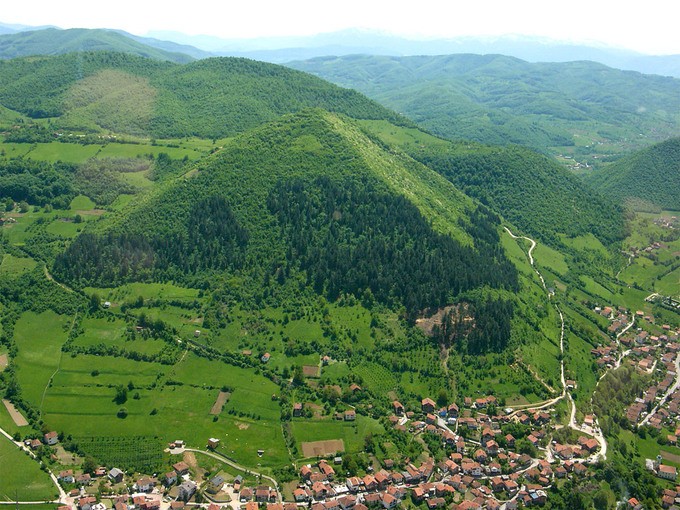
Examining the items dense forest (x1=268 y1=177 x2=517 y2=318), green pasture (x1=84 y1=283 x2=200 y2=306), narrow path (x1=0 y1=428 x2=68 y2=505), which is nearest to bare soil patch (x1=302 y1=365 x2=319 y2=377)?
dense forest (x1=268 y1=177 x2=517 y2=318)

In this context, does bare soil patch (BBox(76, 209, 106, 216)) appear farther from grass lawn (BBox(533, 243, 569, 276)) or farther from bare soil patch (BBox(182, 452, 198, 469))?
grass lawn (BBox(533, 243, 569, 276))

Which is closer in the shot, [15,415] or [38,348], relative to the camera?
[15,415]

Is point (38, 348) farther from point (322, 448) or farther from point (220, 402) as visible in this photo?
point (322, 448)

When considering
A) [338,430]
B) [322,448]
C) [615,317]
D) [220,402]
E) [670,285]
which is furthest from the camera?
[670,285]

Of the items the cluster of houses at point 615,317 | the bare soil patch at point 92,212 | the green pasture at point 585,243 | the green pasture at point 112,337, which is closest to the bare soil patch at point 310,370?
the green pasture at point 112,337

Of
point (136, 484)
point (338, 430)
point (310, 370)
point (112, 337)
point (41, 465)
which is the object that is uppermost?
point (112, 337)

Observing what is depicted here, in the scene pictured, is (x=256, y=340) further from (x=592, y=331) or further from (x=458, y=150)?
(x=458, y=150)

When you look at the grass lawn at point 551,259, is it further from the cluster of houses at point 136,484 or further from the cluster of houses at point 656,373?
the cluster of houses at point 136,484

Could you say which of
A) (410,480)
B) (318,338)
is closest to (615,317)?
(318,338)
